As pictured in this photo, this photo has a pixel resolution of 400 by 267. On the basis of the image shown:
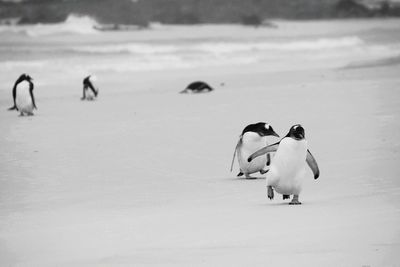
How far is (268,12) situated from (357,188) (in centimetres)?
3767

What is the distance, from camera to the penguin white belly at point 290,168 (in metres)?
6.20

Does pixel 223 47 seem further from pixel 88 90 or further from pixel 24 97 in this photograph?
pixel 24 97

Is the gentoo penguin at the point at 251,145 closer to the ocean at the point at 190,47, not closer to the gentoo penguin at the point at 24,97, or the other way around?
the gentoo penguin at the point at 24,97

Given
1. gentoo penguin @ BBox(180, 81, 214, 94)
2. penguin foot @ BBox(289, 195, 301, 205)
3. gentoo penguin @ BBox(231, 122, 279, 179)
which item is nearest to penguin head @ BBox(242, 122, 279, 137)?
gentoo penguin @ BBox(231, 122, 279, 179)

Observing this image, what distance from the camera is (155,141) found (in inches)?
407

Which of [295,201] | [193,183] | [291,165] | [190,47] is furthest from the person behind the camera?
[190,47]

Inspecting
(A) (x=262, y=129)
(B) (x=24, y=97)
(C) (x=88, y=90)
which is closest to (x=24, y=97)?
(B) (x=24, y=97)

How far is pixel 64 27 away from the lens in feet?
124

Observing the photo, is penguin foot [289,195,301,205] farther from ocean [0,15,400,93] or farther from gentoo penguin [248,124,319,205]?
ocean [0,15,400,93]

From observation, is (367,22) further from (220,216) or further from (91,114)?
(220,216)

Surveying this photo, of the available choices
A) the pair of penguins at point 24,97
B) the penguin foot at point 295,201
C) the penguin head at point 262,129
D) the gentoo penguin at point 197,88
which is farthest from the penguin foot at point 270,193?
the gentoo penguin at point 197,88

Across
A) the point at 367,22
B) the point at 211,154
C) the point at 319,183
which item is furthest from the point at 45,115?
the point at 367,22

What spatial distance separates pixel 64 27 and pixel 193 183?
31.1m

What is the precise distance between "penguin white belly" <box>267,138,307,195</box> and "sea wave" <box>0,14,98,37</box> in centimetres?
3054
